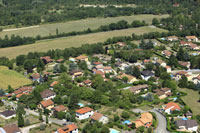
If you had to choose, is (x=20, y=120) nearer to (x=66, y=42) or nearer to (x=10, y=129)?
(x=10, y=129)

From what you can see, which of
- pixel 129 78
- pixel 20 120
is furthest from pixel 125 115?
pixel 129 78

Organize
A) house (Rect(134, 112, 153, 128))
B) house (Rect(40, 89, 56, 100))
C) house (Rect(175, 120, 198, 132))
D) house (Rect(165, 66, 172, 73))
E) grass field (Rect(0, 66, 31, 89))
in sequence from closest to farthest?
house (Rect(175, 120, 198, 132)), house (Rect(134, 112, 153, 128)), house (Rect(40, 89, 56, 100)), grass field (Rect(0, 66, 31, 89)), house (Rect(165, 66, 172, 73))

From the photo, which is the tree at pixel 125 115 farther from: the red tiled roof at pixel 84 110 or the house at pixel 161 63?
the house at pixel 161 63

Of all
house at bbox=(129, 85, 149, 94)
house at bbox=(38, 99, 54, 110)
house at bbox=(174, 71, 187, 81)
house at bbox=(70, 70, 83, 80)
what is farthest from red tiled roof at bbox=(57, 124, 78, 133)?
house at bbox=(174, 71, 187, 81)

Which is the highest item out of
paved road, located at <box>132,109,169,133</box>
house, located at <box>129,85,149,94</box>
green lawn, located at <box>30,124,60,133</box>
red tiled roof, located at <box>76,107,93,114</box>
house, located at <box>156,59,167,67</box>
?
house, located at <box>156,59,167,67</box>

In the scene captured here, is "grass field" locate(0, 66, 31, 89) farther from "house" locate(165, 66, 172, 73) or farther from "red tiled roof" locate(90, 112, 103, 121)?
"house" locate(165, 66, 172, 73)

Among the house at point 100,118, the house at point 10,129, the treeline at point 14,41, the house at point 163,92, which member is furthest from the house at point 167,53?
the house at point 10,129

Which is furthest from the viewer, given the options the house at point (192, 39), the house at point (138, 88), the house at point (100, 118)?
the house at point (192, 39)
